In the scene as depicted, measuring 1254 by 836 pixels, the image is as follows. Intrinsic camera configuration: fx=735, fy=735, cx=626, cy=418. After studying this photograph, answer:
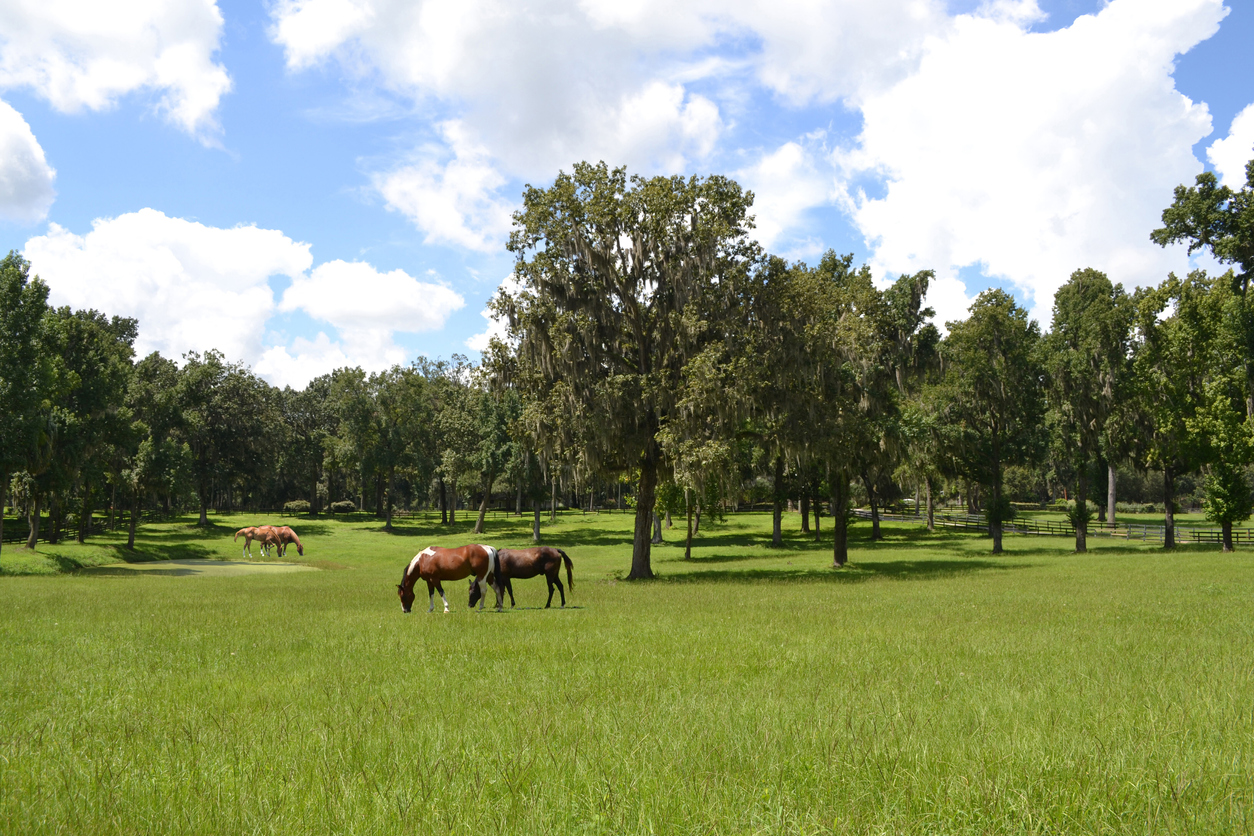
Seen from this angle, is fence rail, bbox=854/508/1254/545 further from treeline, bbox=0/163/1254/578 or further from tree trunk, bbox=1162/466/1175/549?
treeline, bbox=0/163/1254/578

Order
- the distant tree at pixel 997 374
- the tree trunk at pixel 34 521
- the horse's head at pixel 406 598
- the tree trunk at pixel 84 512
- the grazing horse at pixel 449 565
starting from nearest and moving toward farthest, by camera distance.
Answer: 1. the horse's head at pixel 406 598
2. the grazing horse at pixel 449 565
3. the tree trunk at pixel 34 521
4. the distant tree at pixel 997 374
5. the tree trunk at pixel 84 512

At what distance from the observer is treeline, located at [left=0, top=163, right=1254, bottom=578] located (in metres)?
27.5

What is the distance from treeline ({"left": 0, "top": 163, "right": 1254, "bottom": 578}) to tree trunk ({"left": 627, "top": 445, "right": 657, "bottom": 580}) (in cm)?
10

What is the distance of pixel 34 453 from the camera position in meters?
35.1

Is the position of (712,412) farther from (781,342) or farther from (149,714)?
(149,714)

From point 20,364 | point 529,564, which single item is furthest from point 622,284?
point 20,364

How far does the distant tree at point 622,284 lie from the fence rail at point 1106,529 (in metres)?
35.5

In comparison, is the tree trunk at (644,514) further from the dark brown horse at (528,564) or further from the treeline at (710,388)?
the dark brown horse at (528,564)

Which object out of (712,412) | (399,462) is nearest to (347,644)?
(712,412)

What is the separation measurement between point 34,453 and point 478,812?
41.2 metres

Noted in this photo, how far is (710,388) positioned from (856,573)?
41.7 feet

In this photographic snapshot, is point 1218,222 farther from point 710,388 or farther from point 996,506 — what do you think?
point 710,388

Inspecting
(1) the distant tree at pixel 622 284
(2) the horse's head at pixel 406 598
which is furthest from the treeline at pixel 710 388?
(2) the horse's head at pixel 406 598

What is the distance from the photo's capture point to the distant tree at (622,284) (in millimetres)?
27172
